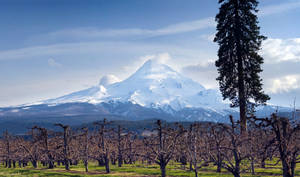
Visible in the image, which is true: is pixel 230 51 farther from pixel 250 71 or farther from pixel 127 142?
pixel 127 142

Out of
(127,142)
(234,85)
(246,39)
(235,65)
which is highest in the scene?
(246,39)

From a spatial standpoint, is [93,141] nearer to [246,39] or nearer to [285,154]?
[246,39]

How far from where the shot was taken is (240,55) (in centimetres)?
3341

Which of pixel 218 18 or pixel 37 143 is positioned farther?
pixel 37 143

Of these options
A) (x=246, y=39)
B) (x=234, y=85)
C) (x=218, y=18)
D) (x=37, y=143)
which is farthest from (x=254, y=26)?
(x=37, y=143)

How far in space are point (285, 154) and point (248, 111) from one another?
48.2ft

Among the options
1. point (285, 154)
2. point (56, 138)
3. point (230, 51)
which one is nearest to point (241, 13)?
point (230, 51)

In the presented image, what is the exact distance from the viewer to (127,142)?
3157 inches

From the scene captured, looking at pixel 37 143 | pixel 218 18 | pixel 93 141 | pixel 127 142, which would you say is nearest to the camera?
pixel 218 18

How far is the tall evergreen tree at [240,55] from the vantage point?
32.8 m

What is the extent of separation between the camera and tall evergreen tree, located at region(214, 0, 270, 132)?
32.8 metres

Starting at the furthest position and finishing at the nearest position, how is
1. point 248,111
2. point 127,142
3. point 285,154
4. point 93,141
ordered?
1. point 127,142
2. point 93,141
3. point 248,111
4. point 285,154

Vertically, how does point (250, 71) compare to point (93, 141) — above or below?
above

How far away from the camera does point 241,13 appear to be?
112ft
